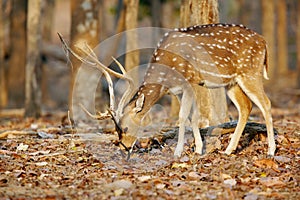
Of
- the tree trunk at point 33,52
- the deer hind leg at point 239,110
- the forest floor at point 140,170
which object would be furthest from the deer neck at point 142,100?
the tree trunk at point 33,52

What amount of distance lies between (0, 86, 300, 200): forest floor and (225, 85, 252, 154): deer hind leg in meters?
0.18

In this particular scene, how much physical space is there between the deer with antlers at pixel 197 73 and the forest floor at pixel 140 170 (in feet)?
1.28

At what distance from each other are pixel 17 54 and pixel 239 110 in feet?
41.3

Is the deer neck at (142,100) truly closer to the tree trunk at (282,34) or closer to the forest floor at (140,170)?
the forest floor at (140,170)

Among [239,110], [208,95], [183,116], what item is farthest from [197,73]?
[208,95]

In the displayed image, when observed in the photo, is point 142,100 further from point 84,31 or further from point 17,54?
point 17,54

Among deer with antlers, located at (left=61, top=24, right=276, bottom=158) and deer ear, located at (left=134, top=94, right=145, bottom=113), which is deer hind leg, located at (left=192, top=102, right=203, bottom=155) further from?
deer ear, located at (left=134, top=94, right=145, bottom=113)

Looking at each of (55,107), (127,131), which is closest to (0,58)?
(55,107)

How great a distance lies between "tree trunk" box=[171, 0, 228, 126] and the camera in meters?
10.8

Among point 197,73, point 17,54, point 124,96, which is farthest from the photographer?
point 17,54

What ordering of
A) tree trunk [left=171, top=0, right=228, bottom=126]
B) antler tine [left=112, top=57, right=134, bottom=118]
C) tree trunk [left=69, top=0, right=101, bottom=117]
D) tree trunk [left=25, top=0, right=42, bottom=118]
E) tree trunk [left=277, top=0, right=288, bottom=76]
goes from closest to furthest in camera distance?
antler tine [left=112, top=57, right=134, bottom=118], tree trunk [left=171, top=0, right=228, bottom=126], tree trunk [left=69, top=0, right=101, bottom=117], tree trunk [left=25, top=0, right=42, bottom=118], tree trunk [left=277, top=0, right=288, bottom=76]

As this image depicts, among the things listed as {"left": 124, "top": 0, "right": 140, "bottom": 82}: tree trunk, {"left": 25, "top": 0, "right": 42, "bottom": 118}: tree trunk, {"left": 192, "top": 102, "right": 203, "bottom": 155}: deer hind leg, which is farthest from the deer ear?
{"left": 25, "top": 0, "right": 42, "bottom": 118}: tree trunk

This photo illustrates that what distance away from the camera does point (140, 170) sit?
8.23 metres

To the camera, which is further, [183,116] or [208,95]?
[208,95]
